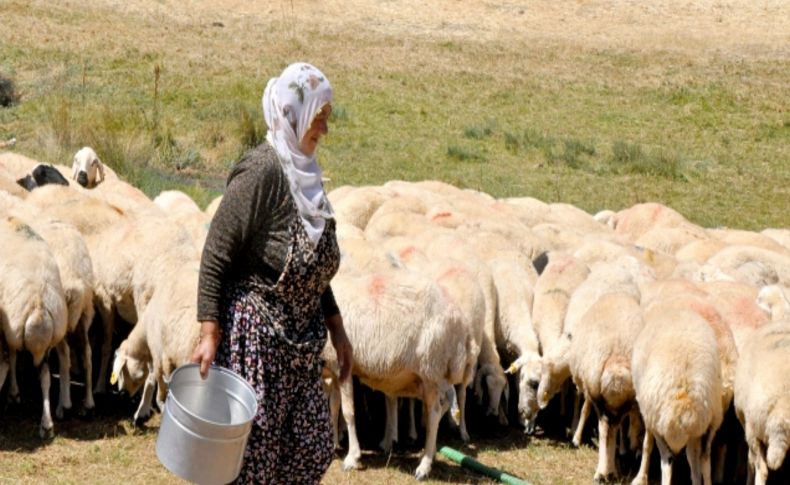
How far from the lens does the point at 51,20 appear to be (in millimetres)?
35094

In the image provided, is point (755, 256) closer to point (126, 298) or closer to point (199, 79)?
point (126, 298)

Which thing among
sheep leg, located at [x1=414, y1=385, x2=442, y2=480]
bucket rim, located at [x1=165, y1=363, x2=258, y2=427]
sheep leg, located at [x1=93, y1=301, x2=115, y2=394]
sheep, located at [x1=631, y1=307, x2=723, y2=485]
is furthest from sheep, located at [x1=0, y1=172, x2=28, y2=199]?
bucket rim, located at [x1=165, y1=363, x2=258, y2=427]

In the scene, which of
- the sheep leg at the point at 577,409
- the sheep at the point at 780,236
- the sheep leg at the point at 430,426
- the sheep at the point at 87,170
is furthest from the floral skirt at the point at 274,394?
the sheep at the point at 780,236

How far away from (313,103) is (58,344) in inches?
190

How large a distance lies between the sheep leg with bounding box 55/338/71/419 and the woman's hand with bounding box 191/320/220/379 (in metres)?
4.44

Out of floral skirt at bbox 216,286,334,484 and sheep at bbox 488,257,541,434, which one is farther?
sheep at bbox 488,257,541,434

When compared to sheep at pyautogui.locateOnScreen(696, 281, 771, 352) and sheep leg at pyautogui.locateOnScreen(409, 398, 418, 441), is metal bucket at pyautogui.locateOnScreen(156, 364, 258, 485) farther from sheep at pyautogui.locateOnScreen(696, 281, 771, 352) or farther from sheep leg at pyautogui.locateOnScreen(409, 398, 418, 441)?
sheep at pyautogui.locateOnScreen(696, 281, 771, 352)

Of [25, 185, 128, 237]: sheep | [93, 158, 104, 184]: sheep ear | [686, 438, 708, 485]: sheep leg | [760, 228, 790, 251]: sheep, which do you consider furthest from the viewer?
[760, 228, 790, 251]: sheep

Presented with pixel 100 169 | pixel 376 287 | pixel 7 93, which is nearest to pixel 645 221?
pixel 100 169

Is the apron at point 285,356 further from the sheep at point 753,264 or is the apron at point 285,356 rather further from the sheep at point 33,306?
the sheep at point 753,264

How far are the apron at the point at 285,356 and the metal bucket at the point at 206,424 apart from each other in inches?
5.9

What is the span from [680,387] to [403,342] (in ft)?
6.26

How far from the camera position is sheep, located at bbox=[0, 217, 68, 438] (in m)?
8.15

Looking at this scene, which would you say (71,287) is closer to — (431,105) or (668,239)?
(668,239)
